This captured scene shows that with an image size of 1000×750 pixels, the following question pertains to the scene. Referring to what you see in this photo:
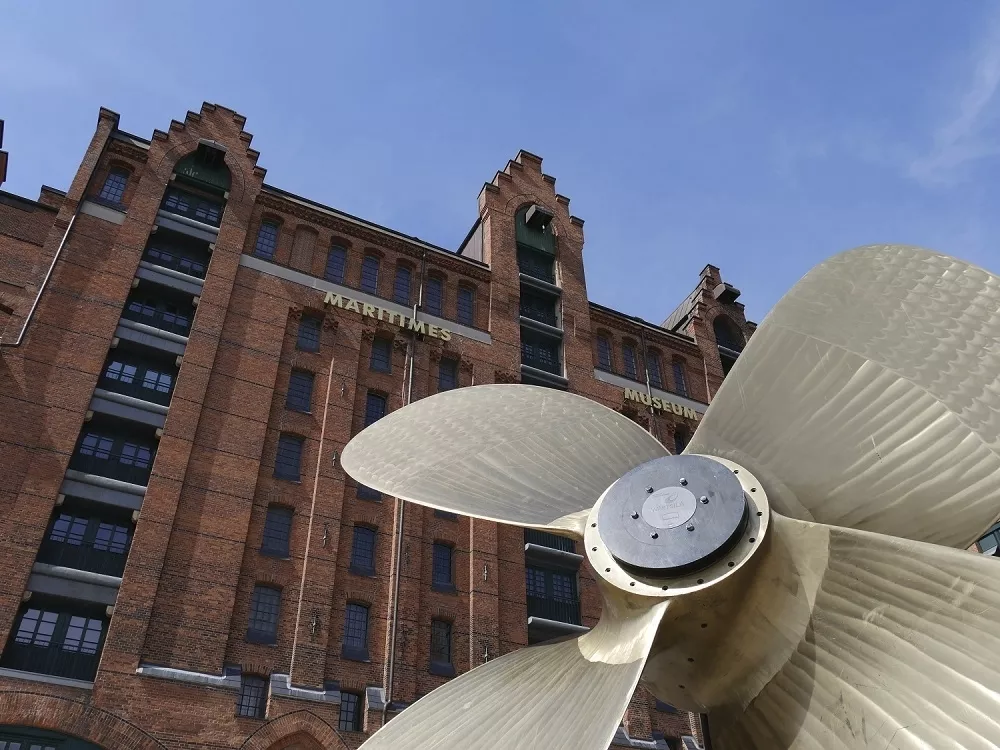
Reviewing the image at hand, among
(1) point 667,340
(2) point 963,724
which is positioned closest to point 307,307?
(1) point 667,340

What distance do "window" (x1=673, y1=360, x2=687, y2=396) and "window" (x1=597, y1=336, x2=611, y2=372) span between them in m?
3.05

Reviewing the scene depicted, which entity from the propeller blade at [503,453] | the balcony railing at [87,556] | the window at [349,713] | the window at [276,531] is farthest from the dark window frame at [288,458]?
the propeller blade at [503,453]

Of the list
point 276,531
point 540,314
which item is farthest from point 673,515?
point 540,314

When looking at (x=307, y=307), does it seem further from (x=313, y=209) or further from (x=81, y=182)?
(x=81, y=182)

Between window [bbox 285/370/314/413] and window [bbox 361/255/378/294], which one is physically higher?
window [bbox 361/255/378/294]

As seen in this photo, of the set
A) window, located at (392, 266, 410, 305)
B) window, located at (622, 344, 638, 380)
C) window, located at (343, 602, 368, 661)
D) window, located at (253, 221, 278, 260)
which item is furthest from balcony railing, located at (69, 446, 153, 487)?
window, located at (622, 344, 638, 380)

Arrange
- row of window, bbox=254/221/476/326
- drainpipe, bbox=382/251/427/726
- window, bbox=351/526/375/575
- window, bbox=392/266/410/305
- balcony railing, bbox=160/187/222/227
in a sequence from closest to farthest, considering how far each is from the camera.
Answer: drainpipe, bbox=382/251/427/726, window, bbox=351/526/375/575, balcony railing, bbox=160/187/222/227, row of window, bbox=254/221/476/326, window, bbox=392/266/410/305

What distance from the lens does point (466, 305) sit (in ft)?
98.7

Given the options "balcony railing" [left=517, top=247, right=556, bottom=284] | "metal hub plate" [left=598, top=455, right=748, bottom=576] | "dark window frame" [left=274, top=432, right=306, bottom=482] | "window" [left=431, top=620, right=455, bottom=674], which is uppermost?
"balcony railing" [left=517, top=247, right=556, bottom=284]

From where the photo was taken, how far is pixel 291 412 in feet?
78.5

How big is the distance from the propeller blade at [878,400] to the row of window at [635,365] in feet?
79.9

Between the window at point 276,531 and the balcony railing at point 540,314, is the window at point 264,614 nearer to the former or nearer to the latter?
the window at point 276,531

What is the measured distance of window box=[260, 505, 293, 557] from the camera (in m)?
21.4

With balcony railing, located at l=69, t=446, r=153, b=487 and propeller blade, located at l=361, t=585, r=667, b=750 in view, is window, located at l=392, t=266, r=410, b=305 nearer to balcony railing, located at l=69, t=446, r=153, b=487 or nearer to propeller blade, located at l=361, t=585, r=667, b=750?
balcony railing, located at l=69, t=446, r=153, b=487
